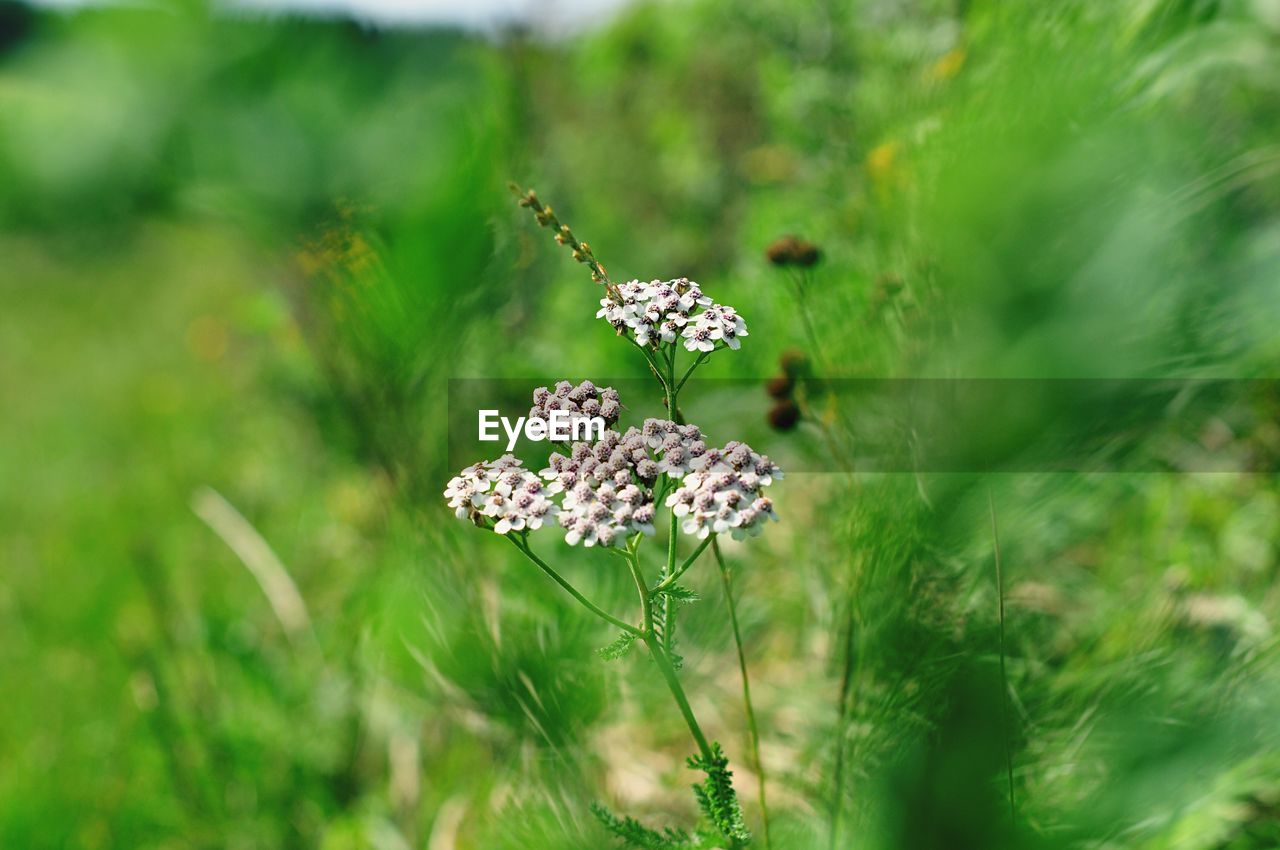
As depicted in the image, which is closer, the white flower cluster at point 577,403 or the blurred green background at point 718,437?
the blurred green background at point 718,437

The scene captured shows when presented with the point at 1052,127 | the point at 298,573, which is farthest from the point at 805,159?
the point at 1052,127

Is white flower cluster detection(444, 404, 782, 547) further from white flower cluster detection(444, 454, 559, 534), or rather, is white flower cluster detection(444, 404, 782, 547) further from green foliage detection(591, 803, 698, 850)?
green foliage detection(591, 803, 698, 850)

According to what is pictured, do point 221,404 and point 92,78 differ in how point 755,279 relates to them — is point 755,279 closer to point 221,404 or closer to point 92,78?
point 92,78

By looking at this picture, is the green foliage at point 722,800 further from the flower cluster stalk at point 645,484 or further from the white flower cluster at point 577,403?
the white flower cluster at point 577,403

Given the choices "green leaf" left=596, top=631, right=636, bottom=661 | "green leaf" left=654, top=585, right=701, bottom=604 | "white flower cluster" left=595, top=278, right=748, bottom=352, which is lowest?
"green leaf" left=596, top=631, right=636, bottom=661

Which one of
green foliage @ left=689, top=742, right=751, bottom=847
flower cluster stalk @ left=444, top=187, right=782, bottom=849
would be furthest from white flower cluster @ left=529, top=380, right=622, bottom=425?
green foliage @ left=689, top=742, right=751, bottom=847

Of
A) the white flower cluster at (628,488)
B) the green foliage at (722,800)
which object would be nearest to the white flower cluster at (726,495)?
the white flower cluster at (628,488)

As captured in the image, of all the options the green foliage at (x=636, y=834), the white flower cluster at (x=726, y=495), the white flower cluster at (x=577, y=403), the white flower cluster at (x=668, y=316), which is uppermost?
the white flower cluster at (x=668, y=316)

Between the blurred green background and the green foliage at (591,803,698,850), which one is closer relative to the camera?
the blurred green background
